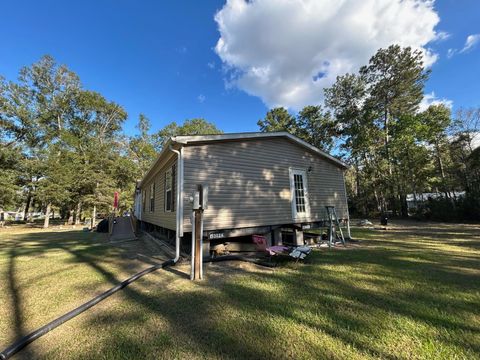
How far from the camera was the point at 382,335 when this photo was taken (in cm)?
265

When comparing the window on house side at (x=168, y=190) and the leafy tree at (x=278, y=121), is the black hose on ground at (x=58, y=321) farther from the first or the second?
the leafy tree at (x=278, y=121)

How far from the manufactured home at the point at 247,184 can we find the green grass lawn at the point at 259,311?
1715 millimetres

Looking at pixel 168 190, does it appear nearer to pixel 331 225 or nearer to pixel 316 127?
pixel 331 225

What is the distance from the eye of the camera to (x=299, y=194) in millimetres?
9039

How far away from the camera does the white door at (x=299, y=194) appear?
8703 mm

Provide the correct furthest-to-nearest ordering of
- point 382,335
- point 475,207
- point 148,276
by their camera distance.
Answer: point 475,207 → point 148,276 → point 382,335

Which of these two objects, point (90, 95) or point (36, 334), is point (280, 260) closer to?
point (36, 334)

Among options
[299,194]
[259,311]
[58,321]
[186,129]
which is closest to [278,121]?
[186,129]

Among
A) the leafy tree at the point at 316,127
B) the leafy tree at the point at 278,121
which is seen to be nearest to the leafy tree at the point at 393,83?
the leafy tree at the point at 316,127

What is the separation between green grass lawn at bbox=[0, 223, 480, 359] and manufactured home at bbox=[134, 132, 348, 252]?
1.72 metres

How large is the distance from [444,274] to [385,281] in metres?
1.46

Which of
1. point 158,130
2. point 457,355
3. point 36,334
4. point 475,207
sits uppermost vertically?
point 158,130

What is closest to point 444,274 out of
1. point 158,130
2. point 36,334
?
point 36,334

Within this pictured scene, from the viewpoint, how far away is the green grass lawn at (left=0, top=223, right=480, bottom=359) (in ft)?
8.11
